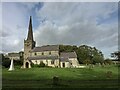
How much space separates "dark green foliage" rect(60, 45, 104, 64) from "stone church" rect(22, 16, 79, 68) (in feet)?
32.9

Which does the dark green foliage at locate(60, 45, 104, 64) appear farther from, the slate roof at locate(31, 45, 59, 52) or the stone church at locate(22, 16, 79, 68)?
the slate roof at locate(31, 45, 59, 52)

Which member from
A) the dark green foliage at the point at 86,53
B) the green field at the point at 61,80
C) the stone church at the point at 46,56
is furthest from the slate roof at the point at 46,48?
the green field at the point at 61,80

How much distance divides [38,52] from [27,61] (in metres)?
6.94

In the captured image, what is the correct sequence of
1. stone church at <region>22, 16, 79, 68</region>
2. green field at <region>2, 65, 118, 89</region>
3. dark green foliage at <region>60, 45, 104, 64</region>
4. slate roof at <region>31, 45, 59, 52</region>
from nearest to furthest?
green field at <region>2, 65, 118, 89</region>, stone church at <region>22, 16, 79, 68</region>, slate roof at <region>31, 45, 59, 52</region>, dark green foliage at <region>60, 45, 104, 64</region>

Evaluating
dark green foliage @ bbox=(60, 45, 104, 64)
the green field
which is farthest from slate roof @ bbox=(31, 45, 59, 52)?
the green field

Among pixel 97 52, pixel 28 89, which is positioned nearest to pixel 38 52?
pixel 97 52

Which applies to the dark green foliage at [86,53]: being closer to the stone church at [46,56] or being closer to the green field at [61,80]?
the stone church at [46,56]

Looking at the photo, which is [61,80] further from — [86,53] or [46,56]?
[86,53]

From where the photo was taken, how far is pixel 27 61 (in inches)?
3140

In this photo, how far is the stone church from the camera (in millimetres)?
77688

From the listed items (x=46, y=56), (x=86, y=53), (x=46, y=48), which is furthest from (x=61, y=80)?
(x=86, y=53)

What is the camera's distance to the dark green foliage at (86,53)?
93.3 m

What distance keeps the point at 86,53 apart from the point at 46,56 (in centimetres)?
2742

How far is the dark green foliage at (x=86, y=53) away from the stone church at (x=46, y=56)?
10019 mm
